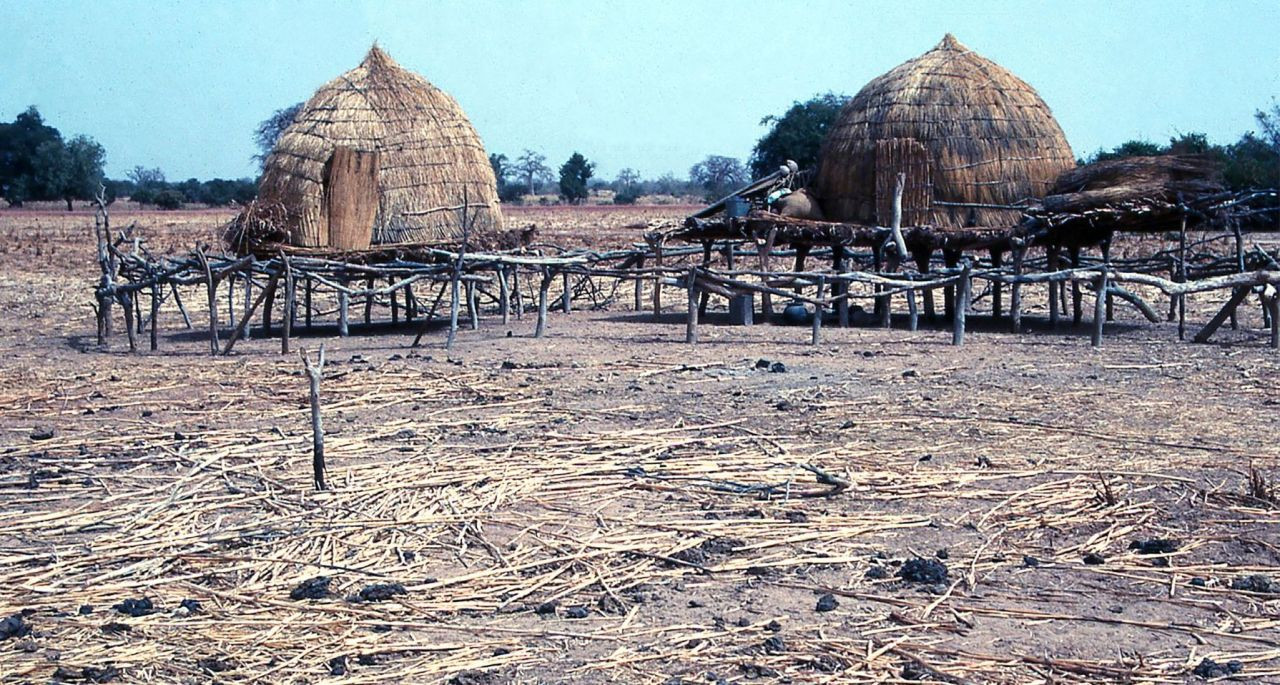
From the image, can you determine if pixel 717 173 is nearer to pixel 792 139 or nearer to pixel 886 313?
pixel 792 139

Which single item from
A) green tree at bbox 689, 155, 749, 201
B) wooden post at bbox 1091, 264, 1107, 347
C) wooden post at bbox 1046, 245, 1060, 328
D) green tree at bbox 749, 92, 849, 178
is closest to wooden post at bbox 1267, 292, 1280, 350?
wooden post at bbox 1091, 264, 1107, 347

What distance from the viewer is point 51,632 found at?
5172 mm

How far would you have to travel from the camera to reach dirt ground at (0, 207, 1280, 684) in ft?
16.2

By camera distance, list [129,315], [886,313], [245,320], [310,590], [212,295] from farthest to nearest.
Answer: [886,313]
[129,315]
[245,320]
[212,295]
[310,590]

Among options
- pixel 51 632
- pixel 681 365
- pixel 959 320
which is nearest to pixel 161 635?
pixel 51 632

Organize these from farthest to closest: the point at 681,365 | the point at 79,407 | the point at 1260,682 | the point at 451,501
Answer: the point at 681,365 < the point at 79,407 < the point at 451,501 < the point at 1260,682

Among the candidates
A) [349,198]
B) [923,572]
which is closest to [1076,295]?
[349,198]

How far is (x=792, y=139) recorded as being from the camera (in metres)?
38.8

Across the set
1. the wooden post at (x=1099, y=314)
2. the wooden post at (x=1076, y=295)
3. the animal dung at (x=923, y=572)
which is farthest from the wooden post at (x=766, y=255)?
the animal dung at (x=923, y=572)

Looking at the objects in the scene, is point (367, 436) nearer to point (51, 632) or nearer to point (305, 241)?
point (51, 632)

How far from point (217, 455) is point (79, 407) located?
2681 mm

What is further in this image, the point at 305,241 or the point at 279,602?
the point at 305,241

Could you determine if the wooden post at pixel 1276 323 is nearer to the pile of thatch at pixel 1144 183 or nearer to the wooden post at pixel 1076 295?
the pile of thatch at pixel 1144 183

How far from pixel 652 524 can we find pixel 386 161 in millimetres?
11766
